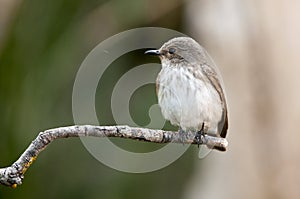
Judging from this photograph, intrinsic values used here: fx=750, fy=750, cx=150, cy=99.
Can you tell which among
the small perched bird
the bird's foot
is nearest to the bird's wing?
the small perched bird

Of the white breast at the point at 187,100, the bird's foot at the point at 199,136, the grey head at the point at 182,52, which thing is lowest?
the bird's foot at the point at 199,136

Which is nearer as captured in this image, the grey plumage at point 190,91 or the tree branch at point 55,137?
the tree branch at point 55,137


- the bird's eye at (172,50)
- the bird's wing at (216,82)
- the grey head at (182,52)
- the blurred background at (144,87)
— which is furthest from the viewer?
the blurred background at (144,87)

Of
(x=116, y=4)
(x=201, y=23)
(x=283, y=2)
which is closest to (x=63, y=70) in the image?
(x=116, y=4)

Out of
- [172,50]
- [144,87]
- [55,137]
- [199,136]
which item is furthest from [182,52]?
[144,87]

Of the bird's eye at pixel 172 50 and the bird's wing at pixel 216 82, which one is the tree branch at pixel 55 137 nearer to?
the bird's eye at pixel 172 50

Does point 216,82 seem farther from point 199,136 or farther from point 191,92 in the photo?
point 199,136

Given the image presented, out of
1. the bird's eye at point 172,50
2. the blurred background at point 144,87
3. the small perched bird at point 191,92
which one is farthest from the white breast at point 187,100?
the blurred background at point 144,87

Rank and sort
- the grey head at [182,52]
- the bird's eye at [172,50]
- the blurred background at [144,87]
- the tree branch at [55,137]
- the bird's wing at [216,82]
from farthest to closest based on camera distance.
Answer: the blurred background at [144,87], the bird's wing at [216,82], the bird's eye at [172,50], the grey head at [182,52], the tree branch at [55,137]
